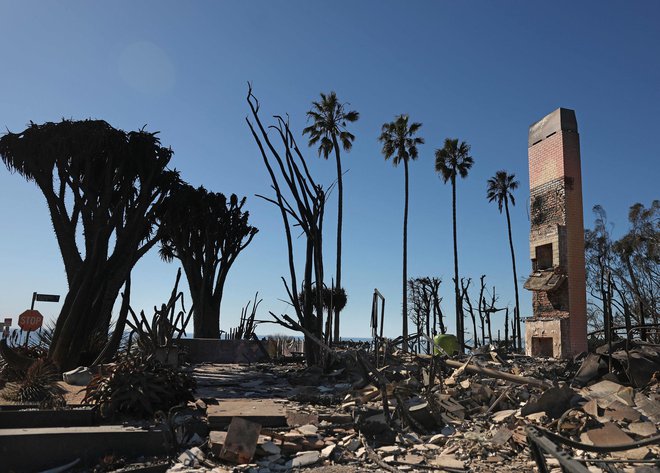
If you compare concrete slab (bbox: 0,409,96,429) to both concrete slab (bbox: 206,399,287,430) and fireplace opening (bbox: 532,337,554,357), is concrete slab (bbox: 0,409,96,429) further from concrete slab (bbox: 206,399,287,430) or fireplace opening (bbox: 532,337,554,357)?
fireplace opening (bbox: 532,337,554,357)

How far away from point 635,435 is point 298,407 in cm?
400

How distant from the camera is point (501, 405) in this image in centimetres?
678

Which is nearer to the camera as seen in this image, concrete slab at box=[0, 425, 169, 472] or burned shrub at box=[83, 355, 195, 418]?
concrete slab at box=[0, 425, 169, 472]

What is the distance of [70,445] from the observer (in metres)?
5.41

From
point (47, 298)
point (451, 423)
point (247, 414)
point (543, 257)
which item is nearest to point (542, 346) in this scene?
point (543, 257)

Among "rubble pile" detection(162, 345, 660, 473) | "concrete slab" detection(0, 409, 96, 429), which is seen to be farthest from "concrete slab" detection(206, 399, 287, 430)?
"concrete slab" detection(0, 409, 96, 429)

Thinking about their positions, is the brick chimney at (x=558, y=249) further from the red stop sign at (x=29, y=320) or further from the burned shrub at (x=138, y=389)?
the red stop sign at (x=29, y=320)

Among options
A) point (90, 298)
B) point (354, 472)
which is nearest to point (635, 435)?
point (354, 472)

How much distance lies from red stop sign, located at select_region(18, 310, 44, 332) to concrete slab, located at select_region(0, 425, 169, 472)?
37.2 ft

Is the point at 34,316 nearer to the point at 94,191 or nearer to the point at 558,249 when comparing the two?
the point at 94,191

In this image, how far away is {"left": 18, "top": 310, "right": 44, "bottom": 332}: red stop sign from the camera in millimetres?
15516

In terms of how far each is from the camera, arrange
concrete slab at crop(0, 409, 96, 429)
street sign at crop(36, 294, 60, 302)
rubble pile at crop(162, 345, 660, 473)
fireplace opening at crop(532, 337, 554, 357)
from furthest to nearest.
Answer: street sign at crop(36, 294, 60, 302)
fireplace opening at crop(532, 337, 554, 357)
concrete slab at crop(0, 409, 96, 429)
rubble pile at crop(162, 345, 660, 473)

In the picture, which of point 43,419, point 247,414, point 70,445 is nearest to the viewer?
point 70,445

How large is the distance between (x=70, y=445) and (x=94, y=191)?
1025cm
